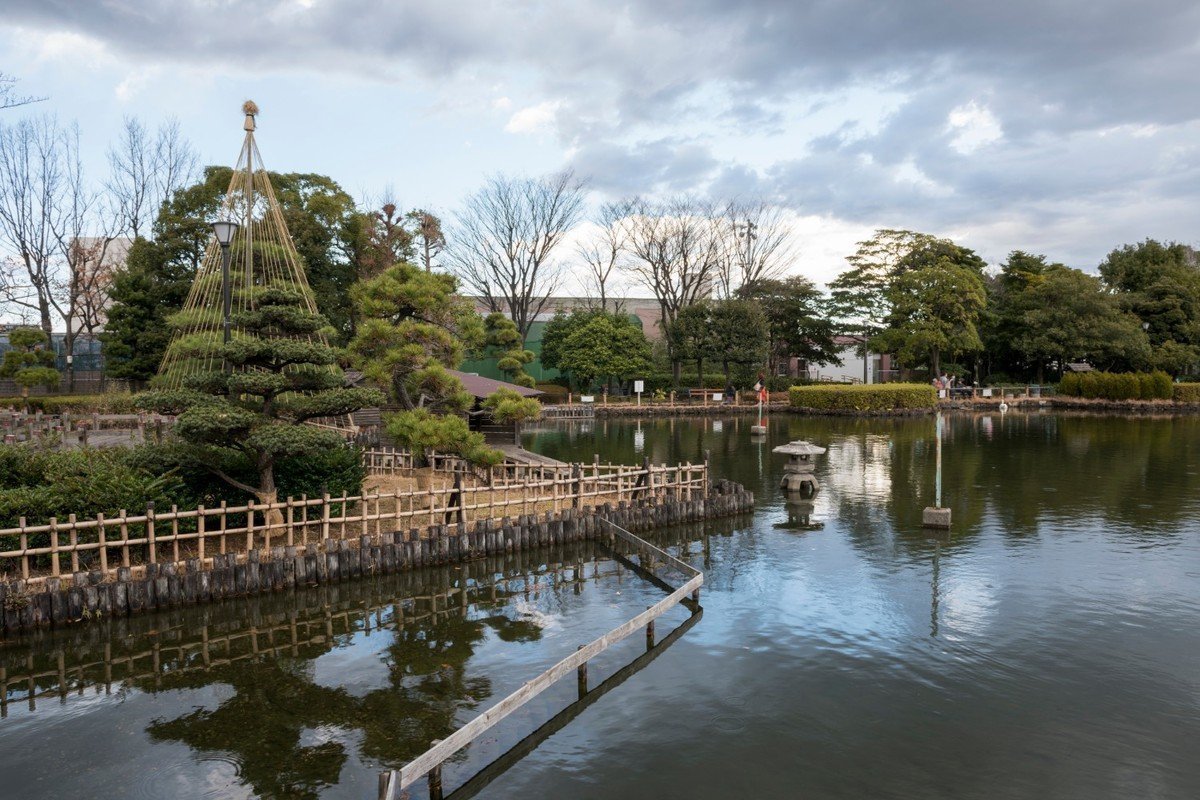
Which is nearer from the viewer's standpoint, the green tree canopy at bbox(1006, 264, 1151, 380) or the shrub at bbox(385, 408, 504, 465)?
the shrub at bbox(385, 408, 504, 465)

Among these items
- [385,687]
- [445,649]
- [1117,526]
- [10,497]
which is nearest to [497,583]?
[445,649]

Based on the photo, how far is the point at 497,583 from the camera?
46.6 ft

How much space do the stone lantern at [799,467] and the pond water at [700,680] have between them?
4862mm

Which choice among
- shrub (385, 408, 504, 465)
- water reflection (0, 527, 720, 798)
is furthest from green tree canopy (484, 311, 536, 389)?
water reflection (0, 527, 720, 798)

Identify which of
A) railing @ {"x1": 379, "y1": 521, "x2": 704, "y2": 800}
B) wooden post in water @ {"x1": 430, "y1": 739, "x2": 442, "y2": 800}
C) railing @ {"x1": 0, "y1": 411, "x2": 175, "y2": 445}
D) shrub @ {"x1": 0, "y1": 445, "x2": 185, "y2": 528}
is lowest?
wooden post in water @ {"x1": 430, "y1": 739, "x2": 442, "y2": 800}

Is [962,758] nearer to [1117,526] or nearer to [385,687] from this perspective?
[385,687]

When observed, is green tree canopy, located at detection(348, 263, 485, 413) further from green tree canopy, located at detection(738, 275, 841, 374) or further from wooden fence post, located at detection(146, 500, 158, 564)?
green tree canopy, located at detection(738, 275, 841, 374)

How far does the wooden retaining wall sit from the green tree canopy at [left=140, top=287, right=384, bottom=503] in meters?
1.85

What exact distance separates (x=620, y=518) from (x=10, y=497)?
35.7 feet

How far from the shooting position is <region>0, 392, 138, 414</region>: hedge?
31.8 meters

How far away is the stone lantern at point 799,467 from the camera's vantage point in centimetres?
2230

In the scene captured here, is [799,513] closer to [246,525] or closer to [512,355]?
[246,525]

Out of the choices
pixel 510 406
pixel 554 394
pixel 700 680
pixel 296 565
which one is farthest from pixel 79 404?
pixel 700 680

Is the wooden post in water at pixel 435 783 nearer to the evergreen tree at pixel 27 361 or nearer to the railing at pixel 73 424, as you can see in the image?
the railing at pixel 73 424
